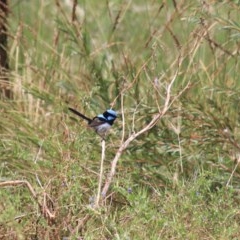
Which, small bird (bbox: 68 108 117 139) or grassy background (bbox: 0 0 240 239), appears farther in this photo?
small bird (bbox: 68 108 117 139)

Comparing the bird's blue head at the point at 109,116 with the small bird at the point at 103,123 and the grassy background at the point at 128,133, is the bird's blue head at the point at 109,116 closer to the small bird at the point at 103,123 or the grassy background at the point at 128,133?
the small bird at the point at 103,123

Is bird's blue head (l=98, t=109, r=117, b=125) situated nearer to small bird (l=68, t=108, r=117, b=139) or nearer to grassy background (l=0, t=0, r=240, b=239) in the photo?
small bird (l=68, t=108, r=117, b=139)

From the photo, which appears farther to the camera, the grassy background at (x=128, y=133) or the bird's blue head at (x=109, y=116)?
the bird's blue head at (x=109, y=116)

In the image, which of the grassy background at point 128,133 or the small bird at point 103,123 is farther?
the small bird at point 103,123

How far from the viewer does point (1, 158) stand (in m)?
5.18

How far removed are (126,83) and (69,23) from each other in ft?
2.40

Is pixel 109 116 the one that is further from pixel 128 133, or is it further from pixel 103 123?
pixel 128 133

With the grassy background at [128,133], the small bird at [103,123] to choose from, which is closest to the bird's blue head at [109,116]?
the small bird at [103,123]

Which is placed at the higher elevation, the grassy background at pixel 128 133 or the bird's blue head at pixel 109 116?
the bird's blue head at pixel 109 116

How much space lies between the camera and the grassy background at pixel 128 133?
4.30m

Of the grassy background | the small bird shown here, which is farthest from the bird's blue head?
the grassy background

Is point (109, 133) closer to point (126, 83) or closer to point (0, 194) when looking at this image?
point (126, 83)

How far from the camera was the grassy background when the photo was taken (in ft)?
14.1

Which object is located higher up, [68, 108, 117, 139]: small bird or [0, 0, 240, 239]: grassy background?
[68, 108, 117, 139]: small bird
